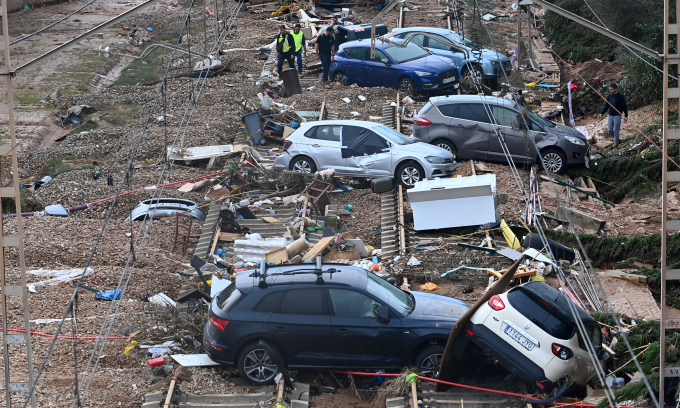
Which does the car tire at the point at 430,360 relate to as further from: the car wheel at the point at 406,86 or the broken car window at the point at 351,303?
the car wheel at the point at 406,86

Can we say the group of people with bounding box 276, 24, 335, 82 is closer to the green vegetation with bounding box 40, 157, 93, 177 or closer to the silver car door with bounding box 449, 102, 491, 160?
the green vegetation with bounding box 40, 157, 93, 177

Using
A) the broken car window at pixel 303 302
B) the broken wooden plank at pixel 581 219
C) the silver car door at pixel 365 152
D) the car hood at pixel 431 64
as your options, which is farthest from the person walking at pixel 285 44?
the broken car window at pixel 303 302

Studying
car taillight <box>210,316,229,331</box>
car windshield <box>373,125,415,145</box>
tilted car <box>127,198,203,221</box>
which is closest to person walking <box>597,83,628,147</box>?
car windshield <box>373,125,415,145</box>

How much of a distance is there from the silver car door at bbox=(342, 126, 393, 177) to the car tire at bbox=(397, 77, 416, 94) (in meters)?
7.35

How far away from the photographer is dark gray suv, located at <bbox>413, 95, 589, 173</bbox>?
62.7ft

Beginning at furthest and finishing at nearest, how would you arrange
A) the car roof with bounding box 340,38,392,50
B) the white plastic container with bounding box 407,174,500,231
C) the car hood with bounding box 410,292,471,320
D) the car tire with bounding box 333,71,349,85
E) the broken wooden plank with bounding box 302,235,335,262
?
the car tire with bounding box 333,71,349,85 → the car roof with bounding box 340,38,392,50 → the white plastic container with bounding box 407,174,500,231 → the broken wooden plank with bounding box 302,235,335,262 → the car hood with bounding box 410,292,471,320

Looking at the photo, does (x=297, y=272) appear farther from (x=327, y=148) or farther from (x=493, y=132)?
(x=493, y=132)

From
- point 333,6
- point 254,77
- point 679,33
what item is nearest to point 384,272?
point 679,33

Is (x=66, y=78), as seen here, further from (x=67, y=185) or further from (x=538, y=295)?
(x=538, y=295)

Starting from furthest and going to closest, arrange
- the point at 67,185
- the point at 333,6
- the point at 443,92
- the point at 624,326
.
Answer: the point at 333,6
the point at 443,92
the point at 67,185
the point at 624,326

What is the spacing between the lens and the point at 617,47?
93.2ft

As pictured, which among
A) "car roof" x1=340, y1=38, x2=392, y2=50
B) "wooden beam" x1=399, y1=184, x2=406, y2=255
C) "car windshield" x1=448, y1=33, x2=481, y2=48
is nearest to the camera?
"wooden beam" x1=399, y1=184, x2=406, y2=255

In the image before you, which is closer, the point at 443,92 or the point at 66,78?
the point at 443,92

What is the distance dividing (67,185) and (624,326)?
50.7 feet
